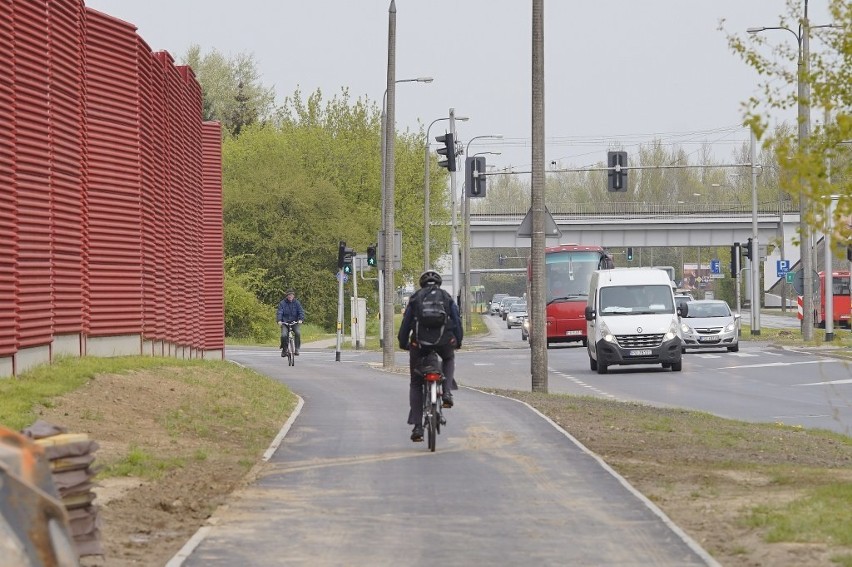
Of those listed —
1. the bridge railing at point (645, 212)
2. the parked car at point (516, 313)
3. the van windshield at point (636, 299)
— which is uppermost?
the bridge railing at point (645, 212)

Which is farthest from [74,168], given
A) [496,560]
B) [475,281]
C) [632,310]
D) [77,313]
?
[475,281]

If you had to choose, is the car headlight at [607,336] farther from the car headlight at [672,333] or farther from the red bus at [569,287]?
the red bus at [569,287]

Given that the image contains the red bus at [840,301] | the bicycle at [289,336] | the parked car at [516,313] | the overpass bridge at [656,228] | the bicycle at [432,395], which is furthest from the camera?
the overpass bridge at [656,228]

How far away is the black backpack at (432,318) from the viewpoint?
16.6 meters

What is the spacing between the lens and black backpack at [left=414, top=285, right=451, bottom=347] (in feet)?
54.6

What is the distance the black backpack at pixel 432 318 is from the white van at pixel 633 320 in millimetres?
20522

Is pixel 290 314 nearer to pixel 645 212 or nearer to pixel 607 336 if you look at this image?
pixel 607 336

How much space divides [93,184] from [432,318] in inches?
379

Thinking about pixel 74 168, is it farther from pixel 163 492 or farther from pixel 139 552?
pixel 139 552

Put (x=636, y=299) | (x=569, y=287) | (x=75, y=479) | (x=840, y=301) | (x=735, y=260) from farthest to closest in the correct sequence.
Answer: (x=840, y=301), (x=735, y=260), (x=569, y=287), (x=636, y=299), (x=75, y=479)

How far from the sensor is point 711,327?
47.2m

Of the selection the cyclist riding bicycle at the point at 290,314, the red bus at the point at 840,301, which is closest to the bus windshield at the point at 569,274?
the cyclist riding bicycle at the point at 290,314

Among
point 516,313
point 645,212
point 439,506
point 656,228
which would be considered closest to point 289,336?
point 439,506

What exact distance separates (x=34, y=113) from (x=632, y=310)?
2006cm
